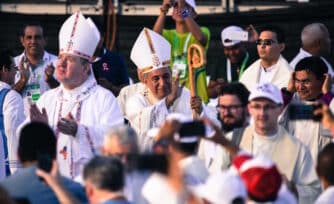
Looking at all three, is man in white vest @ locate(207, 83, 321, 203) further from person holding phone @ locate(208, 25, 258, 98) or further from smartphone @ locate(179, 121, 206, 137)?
person holding phone @ locate(208, 25, 258, 98)

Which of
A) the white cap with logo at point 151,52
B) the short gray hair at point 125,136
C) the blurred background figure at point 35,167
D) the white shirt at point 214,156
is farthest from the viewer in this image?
the white cap with logo at point 151,52

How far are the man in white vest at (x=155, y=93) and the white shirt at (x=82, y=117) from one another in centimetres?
56

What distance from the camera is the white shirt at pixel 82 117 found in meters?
14.1

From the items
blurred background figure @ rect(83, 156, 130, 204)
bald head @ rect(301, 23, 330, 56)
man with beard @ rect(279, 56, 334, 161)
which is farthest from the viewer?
bald head @ rect(301, 23, 330, 56)

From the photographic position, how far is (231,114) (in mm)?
13891

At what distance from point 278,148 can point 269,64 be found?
272 centimetres

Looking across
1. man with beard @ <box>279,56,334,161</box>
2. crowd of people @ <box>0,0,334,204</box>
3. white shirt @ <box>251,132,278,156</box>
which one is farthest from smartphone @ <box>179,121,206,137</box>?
man with beard @ <box>279,56,334,161</box>

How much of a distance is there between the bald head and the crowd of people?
0.01 metres

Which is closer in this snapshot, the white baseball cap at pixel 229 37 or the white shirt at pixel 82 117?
the white shirt at pixel 82 117

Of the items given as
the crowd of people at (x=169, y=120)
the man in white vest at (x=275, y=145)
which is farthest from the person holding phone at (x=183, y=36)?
the man in white vest at (x=275, y=145)

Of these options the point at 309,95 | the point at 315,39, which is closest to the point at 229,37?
the point at 315,39

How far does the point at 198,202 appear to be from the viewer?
976cm

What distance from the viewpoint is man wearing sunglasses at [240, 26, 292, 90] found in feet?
53.0

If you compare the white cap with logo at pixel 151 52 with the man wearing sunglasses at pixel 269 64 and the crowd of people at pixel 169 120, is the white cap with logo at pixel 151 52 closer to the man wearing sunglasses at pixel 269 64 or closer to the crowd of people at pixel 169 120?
the crowd of people at pixel 169 120
